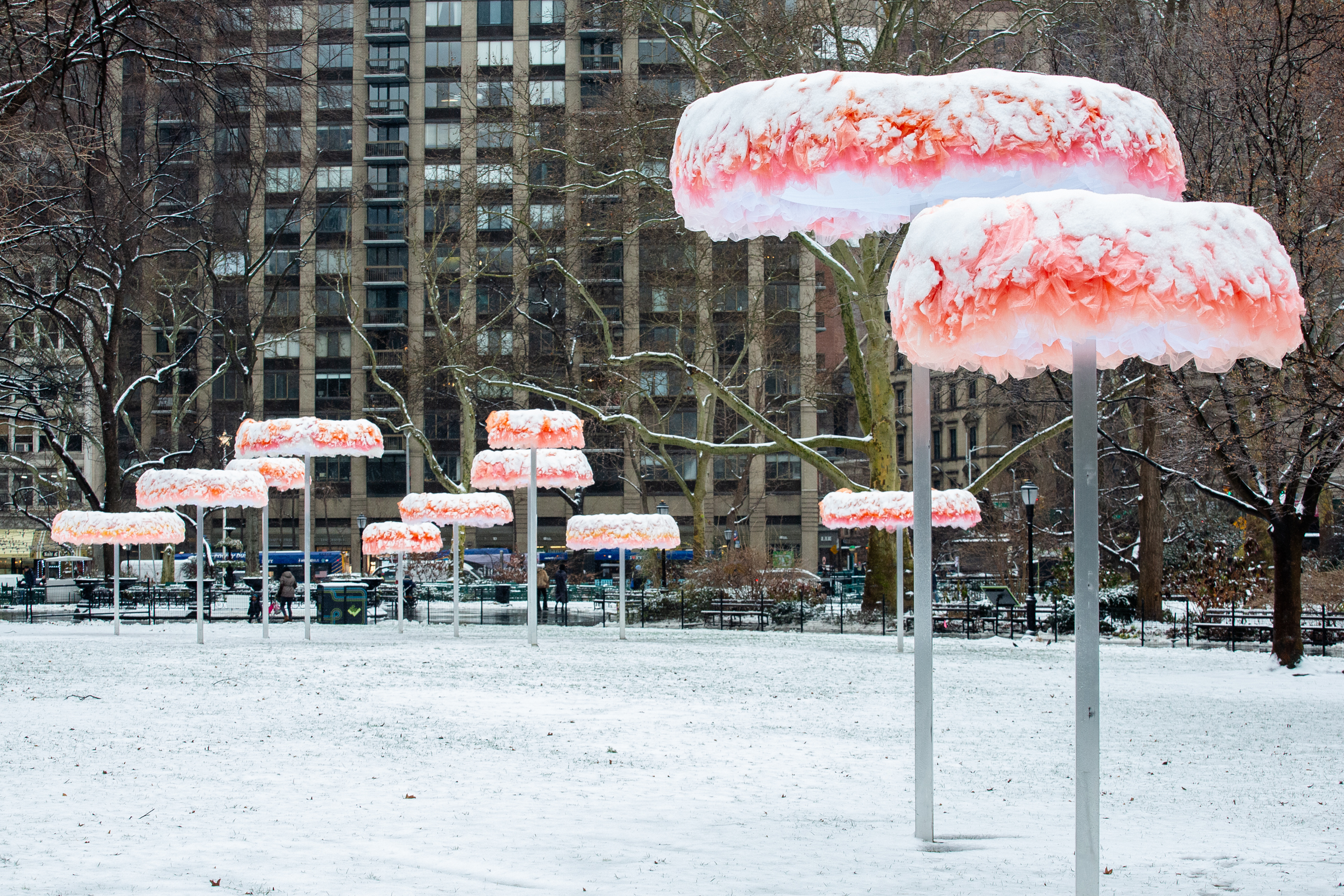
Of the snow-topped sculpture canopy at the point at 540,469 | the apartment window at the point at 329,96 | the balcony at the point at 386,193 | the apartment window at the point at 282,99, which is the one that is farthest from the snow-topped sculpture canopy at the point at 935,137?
the balcony at the point at 386,193

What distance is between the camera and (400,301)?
7962 cm

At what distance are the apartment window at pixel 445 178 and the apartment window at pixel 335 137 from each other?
17.7 ft

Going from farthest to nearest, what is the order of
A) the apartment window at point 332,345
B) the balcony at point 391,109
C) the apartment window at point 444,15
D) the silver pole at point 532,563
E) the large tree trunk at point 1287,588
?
the balcony at point 391,109 → the apartment window at point 332,345 → the apartment window at point 444,15 → the silver pole at point 532,563 → the large tree trunk at point 1287,588

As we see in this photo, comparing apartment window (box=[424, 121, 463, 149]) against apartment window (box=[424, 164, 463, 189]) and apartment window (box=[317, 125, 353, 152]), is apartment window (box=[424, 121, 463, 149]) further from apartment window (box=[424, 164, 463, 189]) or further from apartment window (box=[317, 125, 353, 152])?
apartment window (box=[317, 125, 353, 152])

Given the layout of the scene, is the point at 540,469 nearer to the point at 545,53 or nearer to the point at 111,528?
the point at 111,528

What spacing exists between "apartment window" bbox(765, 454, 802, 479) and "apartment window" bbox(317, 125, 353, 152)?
3236 cm

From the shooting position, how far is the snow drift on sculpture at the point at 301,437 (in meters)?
23.5

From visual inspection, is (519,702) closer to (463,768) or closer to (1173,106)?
(463,768)

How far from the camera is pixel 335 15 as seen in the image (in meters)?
15.8

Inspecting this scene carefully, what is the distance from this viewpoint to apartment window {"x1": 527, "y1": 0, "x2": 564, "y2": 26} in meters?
73.8

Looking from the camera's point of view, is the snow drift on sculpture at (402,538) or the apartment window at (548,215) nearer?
the snow drift on sculpture at (402,538)

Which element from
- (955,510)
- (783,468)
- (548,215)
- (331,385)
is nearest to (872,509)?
(955,510)

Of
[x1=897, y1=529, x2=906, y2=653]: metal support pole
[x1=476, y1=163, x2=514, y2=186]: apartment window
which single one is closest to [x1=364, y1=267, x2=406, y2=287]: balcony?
[x1=476, y1=163, x2=514, y2=186]: apartment window

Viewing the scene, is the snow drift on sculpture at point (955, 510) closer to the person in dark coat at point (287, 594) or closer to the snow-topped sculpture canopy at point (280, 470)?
the snow-topped sculpture canopy at point (280, 470)
